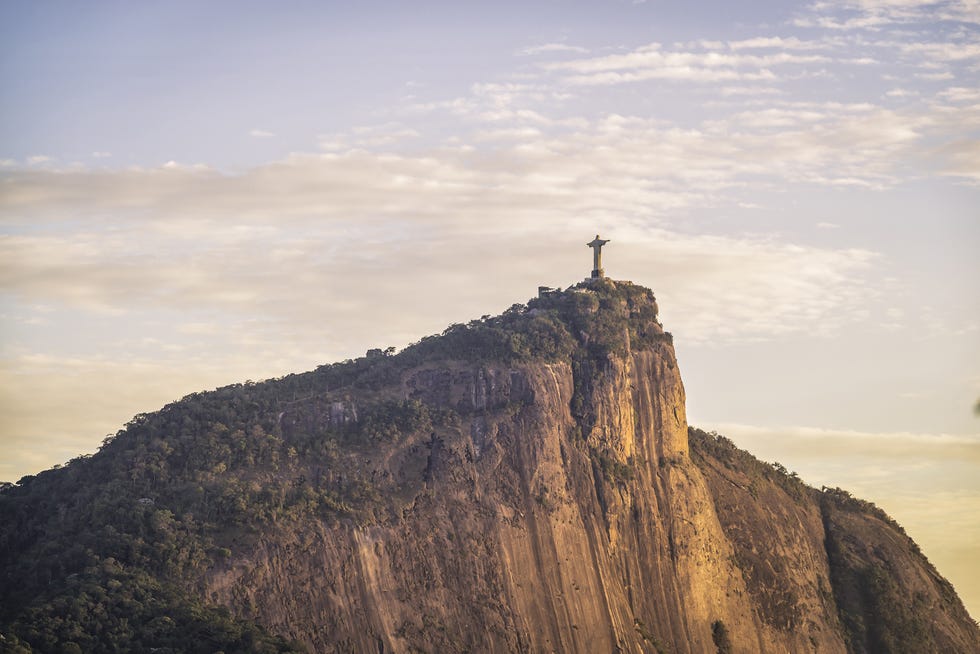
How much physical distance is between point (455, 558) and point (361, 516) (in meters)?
5.59

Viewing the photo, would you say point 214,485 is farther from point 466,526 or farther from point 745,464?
point 745,464

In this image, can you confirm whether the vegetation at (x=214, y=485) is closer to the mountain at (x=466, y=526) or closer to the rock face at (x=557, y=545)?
the mountain at (x=466, y=526)

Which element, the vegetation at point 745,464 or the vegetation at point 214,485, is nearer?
the vegetation at point 214,485

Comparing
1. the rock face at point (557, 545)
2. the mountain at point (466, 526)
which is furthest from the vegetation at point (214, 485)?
the rock face at point (557, 545)

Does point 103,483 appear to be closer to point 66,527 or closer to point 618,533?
point 66,527

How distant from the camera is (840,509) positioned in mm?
109875

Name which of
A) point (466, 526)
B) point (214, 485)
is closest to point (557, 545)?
point (466, 526)

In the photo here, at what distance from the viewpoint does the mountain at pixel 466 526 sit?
259 ft

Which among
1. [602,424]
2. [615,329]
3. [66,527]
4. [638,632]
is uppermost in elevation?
[615,329]

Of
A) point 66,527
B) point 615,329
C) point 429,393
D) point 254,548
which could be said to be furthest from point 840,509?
point 66,527

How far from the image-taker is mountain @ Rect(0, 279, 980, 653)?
79.1 metres

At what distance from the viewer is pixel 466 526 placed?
289 ft

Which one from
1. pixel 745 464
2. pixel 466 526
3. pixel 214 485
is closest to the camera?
pixel 214 485

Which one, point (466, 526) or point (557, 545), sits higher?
point (466, 526)
